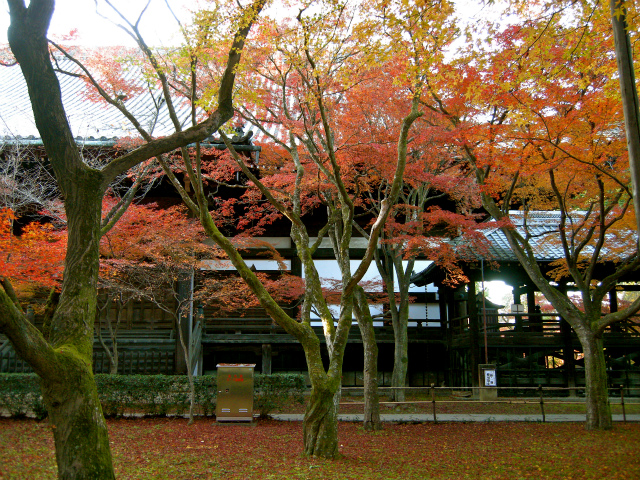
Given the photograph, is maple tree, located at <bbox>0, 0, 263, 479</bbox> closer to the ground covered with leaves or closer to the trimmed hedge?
the ground covered with leaves

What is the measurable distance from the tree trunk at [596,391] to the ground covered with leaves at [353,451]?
0.34 metres

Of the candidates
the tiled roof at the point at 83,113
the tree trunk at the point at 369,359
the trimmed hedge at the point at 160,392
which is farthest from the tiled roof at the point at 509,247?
the tiled roof at the point at 83,113

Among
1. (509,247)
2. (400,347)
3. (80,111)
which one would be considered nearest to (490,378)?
(400,347)

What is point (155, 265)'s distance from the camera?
12414mm

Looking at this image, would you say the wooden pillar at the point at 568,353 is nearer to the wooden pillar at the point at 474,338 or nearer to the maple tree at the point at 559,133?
the wooden pillar at the point at 474,338

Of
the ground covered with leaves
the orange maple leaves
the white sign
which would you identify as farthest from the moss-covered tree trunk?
the white sign

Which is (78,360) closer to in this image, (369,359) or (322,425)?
(322,425)

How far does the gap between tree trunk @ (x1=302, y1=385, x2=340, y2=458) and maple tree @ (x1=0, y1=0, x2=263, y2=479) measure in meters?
3.55

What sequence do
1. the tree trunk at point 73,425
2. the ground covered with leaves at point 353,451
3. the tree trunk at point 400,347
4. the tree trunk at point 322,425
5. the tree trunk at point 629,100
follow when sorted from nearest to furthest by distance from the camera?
the tree trunk at point 73,425 < the tree trunk at point 629,100 < the ground covered with leaves at point 353,451 < the tree trunk at point 322,425 < the tree trunk at point 400,347

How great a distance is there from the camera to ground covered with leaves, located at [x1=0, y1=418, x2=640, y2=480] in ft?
22.2

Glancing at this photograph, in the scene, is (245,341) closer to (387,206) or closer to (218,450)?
(218,450)

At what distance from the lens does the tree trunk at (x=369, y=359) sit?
31.5 ft

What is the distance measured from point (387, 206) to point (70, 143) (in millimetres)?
4615

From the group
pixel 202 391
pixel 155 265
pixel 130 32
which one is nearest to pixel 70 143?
pixel 130 32
